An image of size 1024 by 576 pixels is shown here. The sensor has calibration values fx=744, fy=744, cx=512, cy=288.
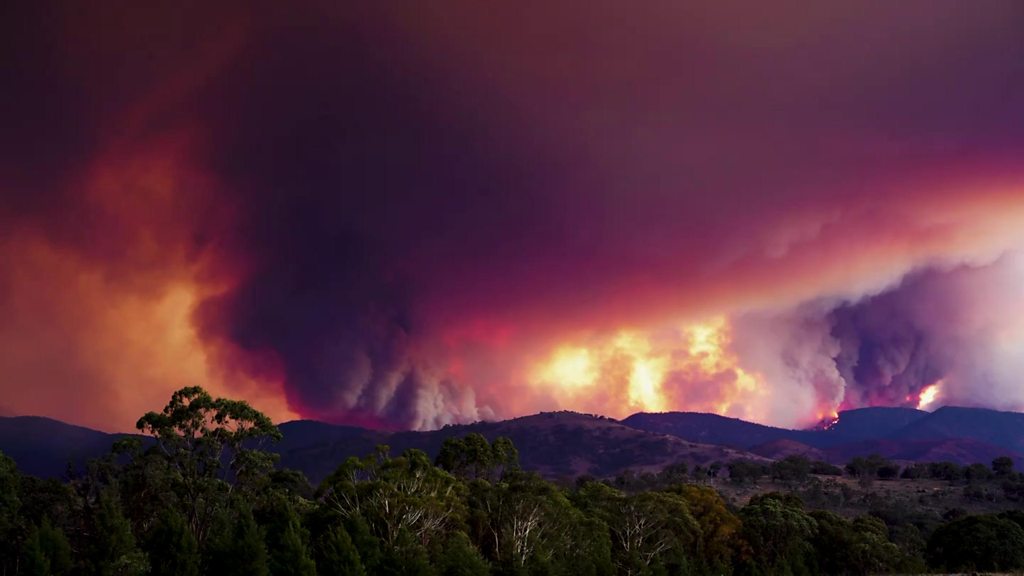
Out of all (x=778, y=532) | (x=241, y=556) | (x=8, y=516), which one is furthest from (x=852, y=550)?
(x=8, y=516)

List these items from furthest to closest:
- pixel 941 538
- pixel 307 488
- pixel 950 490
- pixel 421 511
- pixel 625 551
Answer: pixel 950 490, pixel 307 488, pixel 941 538, pixel 625 551, pixel 421 511

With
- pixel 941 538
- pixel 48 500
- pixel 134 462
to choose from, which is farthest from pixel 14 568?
pixel 941 538

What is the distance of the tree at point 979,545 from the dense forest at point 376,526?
8.9 inches

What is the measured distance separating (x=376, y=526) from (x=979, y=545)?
81.2 metres

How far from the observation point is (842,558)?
318 feet

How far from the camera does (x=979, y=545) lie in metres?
98.4

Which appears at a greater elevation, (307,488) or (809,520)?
(307,488)

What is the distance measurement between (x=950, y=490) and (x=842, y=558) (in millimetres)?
121541

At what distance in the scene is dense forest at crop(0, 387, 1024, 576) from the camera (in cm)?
5359

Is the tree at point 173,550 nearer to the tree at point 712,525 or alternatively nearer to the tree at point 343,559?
the tree at point 343,559

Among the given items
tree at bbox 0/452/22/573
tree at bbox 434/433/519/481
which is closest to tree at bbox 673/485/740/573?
tree at bbox 434/433/519/481

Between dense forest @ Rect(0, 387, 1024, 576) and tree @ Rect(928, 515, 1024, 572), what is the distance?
0.74ft

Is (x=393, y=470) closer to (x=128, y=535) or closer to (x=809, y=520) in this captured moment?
(x=128, y=535)

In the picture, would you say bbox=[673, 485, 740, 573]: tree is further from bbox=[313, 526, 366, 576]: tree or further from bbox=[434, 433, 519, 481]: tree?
bbox=[313, 526, 366, 576]: tree
